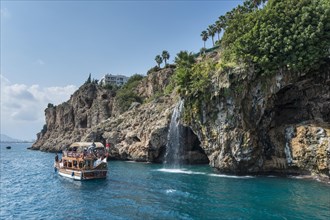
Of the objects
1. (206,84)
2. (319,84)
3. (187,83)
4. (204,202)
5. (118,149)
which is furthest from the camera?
(118,149)

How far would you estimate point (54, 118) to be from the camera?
14562 cm

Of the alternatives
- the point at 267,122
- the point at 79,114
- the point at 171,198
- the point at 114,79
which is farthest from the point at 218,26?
the point at 114,79

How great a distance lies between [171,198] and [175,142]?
27768 mm

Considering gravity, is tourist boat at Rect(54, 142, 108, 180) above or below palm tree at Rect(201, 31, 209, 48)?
below

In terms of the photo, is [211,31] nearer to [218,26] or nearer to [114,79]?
[218,26]

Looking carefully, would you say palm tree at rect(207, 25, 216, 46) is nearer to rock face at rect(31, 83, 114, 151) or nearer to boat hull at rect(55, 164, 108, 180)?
rock face at rect(31, 83, 114, 151)

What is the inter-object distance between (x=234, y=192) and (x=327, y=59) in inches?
924

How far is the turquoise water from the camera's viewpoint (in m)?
23.1

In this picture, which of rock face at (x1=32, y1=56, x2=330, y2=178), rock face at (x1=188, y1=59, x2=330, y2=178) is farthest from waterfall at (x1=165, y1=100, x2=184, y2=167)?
rock face at (x1=188, y1=59, x2=330, y2=178)

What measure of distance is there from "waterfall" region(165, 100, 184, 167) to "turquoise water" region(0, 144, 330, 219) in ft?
49.4

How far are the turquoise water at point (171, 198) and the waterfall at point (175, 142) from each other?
1505cm

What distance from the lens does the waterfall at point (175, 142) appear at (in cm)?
5354

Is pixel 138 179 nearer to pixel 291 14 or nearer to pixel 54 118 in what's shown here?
pixel 291 14

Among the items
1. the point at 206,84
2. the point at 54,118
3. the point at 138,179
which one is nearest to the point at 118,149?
the point at 138,179
